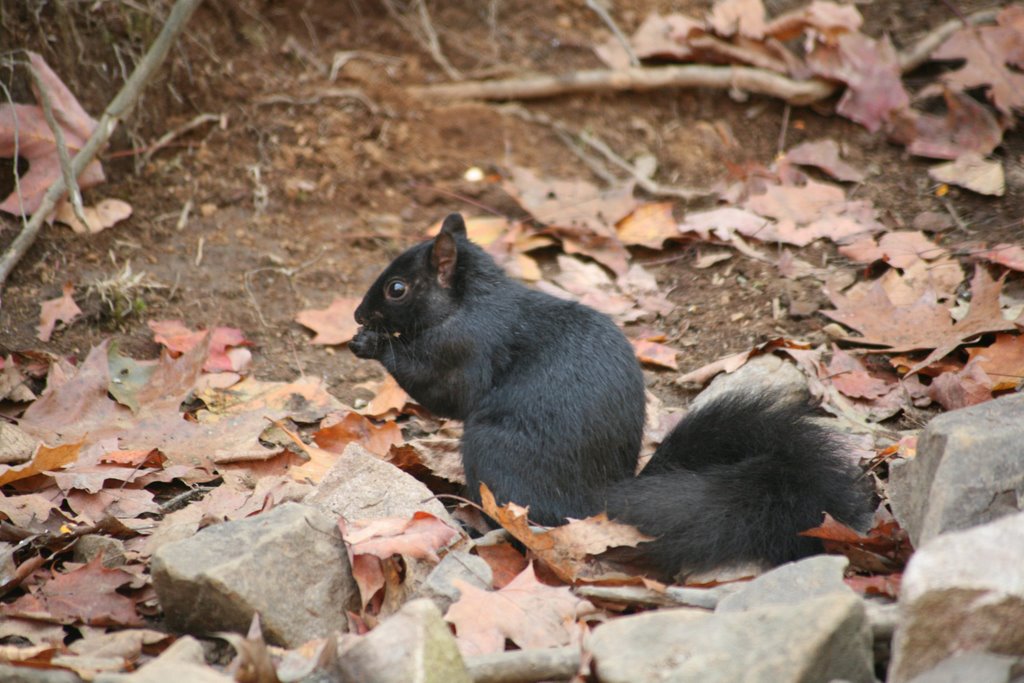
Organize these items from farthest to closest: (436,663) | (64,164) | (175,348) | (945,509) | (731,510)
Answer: (175,348) → (64,164) → (731,510) → (945,509) → (436,663)

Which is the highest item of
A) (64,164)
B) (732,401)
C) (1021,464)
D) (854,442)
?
(64,164)

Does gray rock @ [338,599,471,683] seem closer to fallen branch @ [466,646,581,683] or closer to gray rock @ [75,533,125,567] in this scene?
fallen branch @ [466,646,581,683]

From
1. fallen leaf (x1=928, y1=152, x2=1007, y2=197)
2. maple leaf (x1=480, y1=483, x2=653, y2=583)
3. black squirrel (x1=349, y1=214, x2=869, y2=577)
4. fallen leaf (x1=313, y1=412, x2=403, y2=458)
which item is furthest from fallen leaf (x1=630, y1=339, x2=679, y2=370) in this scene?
fallen leaf (x1=928, y1=152, x2=1007, y2=197)

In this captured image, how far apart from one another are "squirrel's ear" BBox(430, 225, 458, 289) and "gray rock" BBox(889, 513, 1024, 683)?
1.82 m

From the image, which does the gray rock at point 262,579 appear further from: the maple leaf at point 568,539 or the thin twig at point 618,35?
the thin twig at point 618,35

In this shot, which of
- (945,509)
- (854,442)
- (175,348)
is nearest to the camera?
(945,509)

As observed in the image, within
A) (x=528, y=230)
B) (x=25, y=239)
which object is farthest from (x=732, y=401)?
(x=25, y=239)

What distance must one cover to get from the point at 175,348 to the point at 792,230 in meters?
2.54

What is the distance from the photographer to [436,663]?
1.88 m

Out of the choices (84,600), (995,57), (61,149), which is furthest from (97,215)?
(995,57)

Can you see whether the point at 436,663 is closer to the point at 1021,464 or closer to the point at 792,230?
the point at 1021,464

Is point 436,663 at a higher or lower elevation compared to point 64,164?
lower

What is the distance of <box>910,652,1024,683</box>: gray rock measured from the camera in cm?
178

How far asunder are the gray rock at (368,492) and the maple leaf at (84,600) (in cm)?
53
